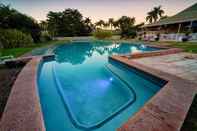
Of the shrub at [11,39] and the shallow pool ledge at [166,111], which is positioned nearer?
the shallow pool ledge at [166,111]

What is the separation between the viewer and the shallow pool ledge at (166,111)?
197 centimetres

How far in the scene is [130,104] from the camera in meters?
3.58

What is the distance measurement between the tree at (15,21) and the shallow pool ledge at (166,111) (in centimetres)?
2006

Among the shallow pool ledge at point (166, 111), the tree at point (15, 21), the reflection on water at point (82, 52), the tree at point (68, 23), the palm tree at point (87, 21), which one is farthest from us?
the palm tree at point (87, 21)

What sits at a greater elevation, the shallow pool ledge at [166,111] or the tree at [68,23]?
the tree at [68,23]

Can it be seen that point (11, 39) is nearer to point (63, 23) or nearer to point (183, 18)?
point (183, 18)

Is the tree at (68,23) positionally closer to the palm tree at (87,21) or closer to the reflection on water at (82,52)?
the palm tree at (87,21)

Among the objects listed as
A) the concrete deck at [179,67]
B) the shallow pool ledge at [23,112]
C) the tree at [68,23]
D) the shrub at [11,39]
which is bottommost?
the shallow pool ledge at [23,112]

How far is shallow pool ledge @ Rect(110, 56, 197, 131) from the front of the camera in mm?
1969

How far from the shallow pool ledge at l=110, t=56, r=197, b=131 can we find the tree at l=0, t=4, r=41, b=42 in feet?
65.8

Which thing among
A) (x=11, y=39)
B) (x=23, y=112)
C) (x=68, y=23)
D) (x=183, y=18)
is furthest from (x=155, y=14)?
(x=23, y=112)

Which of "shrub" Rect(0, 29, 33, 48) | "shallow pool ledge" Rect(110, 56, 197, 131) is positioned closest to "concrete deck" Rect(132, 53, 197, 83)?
"shallow pool ledge" Rect(110, 56, 197, 131)

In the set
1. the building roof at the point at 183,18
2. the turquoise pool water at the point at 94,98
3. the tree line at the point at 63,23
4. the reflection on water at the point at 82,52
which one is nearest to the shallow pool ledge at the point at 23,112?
the turquoise pool water at the point at 94,98

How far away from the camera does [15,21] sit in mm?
17484
